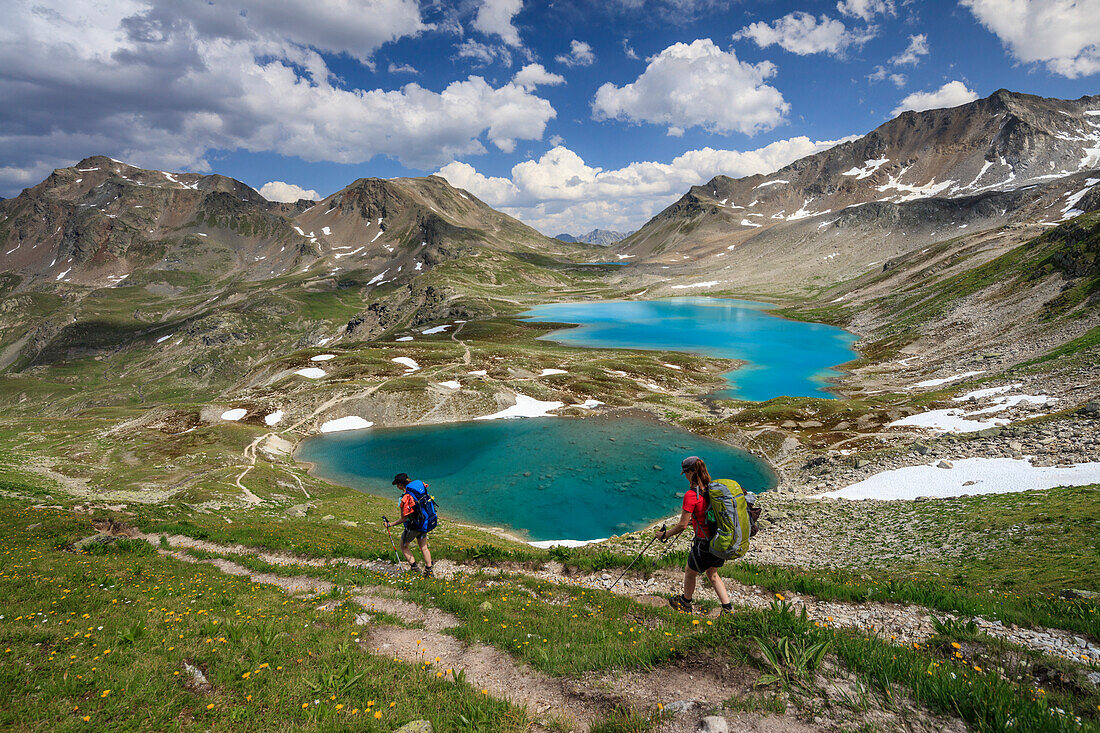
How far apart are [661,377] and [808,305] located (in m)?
129

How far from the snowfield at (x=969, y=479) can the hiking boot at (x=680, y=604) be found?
24.0m

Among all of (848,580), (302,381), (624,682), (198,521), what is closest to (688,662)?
(624,682)

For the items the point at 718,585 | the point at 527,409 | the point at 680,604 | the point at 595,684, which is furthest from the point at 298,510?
the point at 527,409

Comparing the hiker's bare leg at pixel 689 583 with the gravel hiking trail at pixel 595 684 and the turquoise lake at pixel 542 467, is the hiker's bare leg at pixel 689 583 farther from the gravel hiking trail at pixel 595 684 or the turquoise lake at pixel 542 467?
the turquoise lake at pixel 542 467

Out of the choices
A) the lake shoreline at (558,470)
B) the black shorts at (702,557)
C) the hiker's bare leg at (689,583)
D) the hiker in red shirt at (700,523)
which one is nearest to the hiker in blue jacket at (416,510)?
the hiker's bare leg at (689,583)

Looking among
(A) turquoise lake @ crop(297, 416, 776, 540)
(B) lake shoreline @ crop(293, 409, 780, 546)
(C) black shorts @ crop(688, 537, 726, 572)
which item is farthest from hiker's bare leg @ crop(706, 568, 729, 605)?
(A) turquoise lake @ crop(297, 416, 776, 540)

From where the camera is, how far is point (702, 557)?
35.8 ft

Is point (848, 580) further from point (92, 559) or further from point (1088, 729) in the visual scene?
point (92, 559)

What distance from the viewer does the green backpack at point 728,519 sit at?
9.84 metres

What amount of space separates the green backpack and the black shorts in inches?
15.8

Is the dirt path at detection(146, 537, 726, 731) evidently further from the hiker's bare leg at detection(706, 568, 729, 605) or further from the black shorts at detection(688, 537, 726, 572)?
the black shorts at detection(688, 537, 726, 572)

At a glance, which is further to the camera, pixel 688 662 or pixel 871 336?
pixel 871 336

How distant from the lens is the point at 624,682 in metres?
7.76

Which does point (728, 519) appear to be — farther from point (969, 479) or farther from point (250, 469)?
point (250, 469)
